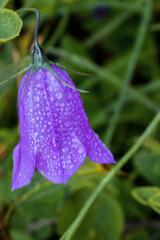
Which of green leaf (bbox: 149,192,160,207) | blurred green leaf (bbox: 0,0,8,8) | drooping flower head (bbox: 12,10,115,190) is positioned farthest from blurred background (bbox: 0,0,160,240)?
drooping flower head (bbox: 12,10,115,190)

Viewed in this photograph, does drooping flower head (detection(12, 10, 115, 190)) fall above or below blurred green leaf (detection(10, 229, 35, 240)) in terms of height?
above

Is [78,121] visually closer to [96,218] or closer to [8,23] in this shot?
[8,23]

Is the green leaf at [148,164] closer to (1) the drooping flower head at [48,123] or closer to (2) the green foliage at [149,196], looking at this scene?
(2) the green foliage at [149,196]

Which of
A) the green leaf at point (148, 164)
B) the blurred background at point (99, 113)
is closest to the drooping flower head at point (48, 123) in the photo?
the blurred background at point (99, 113)

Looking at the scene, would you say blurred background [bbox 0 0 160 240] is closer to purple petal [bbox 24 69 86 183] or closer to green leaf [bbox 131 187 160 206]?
green leaf [bbox 131 187 160 206]

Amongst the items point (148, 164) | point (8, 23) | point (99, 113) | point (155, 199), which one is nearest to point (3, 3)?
point (8, 23)

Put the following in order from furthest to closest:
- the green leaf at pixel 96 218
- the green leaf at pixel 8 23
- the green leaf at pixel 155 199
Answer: the green leaf at pixel 96 218 < the green leaf at pixel 155 199 < the green leaf at pixel 8 23
